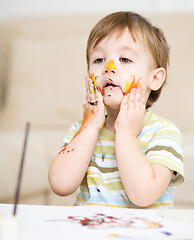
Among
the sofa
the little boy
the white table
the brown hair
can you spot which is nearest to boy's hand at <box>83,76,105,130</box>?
the little boy

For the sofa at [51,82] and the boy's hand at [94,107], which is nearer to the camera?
the boy's hand at [94,107]

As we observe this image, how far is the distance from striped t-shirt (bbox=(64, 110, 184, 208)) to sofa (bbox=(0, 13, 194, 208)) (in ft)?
2.12

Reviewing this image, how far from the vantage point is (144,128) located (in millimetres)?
1047

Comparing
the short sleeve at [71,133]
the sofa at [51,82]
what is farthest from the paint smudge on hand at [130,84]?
the sofa at [51,82]

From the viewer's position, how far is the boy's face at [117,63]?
3.35ft

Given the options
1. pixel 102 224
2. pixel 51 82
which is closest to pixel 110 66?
pixel 102 224

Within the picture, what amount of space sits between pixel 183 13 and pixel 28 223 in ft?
6.18

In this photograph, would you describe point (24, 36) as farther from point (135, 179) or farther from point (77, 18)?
point (135, 179)

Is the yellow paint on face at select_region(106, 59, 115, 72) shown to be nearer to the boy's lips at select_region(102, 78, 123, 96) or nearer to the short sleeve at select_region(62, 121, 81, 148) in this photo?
the boy's lips at select_region(102, 78, 123, 96)

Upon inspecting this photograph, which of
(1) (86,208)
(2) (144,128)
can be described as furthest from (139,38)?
(1) (86,208)

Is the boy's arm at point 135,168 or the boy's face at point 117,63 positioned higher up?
the boy's face at point 117,63

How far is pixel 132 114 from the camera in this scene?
100 centimetres

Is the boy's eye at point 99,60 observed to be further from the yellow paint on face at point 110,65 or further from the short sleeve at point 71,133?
the short sleeve at point 71,133

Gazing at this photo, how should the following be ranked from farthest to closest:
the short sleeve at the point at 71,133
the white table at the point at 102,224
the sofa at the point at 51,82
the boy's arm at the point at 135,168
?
the sofa at the point at 51,82 < the short sleeve at the point at 71,133 < the boy's arm at the point at 135,168 < the white table at the point at 102,224
